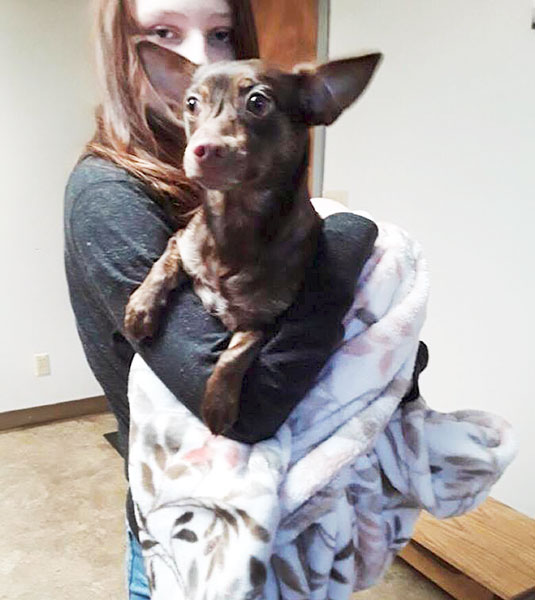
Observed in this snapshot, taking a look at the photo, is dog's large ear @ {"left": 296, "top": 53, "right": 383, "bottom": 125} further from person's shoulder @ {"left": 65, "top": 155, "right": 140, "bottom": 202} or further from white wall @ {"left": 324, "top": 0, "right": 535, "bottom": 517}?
white wall @ {"left": 324, "top": 0, "right": 535, "bottom": 517}

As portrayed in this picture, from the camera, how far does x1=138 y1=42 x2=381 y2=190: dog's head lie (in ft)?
1.97

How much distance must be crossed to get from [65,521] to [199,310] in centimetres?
202

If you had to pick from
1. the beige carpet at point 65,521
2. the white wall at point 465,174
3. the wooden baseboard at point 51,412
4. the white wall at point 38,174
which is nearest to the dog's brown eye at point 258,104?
the white wall at point 465,174

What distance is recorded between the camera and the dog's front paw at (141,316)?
0.71 m

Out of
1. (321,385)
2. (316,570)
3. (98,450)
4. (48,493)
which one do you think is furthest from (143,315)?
(98,450)

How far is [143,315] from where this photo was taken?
705mm

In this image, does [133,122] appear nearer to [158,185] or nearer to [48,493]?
[158,185]

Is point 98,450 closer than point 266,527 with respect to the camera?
No

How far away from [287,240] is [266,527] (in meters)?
0.30

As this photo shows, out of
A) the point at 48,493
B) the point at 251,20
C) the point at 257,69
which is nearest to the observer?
the point at 257,69

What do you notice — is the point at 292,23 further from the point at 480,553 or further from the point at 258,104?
the point at 258,104

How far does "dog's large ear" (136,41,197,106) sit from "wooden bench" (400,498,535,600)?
1.63 meters

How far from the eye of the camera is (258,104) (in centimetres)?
63

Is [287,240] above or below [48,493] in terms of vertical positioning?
above
